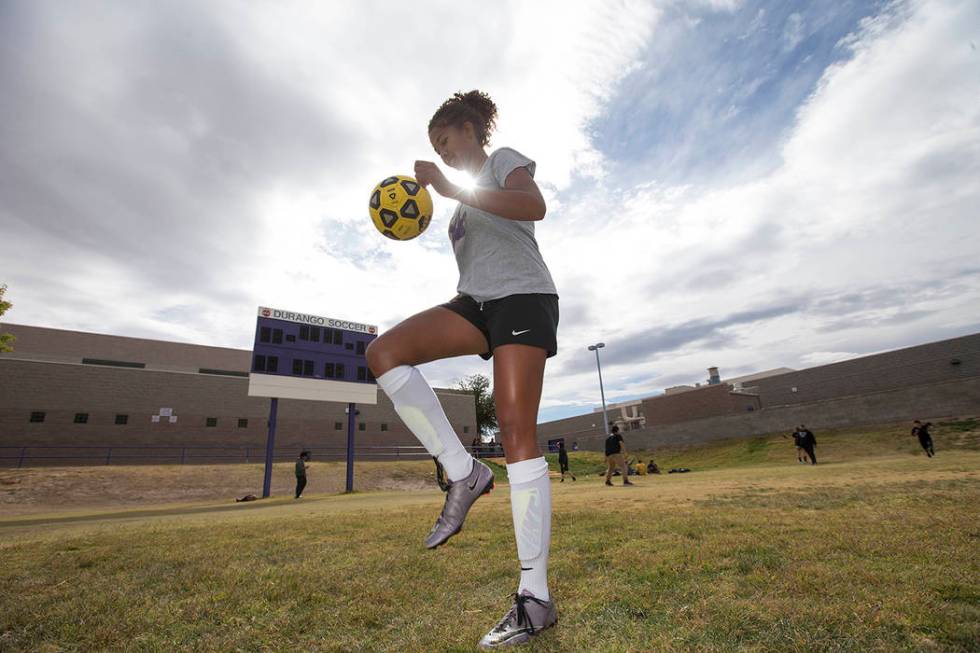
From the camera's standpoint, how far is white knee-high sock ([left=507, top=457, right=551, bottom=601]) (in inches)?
76.5

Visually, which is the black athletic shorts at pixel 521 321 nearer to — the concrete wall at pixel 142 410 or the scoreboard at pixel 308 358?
the scoreboard at pixel 308 358

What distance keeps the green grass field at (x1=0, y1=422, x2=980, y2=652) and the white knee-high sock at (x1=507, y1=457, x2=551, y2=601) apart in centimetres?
20

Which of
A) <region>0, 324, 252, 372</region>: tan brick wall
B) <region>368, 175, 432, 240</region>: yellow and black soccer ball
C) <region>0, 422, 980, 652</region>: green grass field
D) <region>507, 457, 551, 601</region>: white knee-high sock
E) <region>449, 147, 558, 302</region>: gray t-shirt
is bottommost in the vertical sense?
<region>0, 422, 980, 652</region>: green grass field

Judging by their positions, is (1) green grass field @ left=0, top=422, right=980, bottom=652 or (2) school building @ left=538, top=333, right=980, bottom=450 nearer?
(1) green grass field @ left=0, top=422, right=980, bottom=652

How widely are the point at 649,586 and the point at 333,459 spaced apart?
36298 millimetres

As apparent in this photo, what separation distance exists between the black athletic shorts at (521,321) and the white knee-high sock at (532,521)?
578 mm

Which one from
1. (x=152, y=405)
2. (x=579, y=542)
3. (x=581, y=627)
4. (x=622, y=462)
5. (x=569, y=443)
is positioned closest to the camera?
(x=581, y=627)

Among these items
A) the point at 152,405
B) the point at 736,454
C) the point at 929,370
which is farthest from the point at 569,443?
the point at 152,405

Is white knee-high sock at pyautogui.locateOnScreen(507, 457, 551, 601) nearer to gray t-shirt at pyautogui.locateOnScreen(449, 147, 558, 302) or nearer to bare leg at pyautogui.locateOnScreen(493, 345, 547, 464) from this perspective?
bare leg at pyautogui.locateOnScreen(493, 345, 547, 464)

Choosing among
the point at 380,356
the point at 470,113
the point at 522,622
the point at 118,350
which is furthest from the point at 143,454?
the point at 522,622

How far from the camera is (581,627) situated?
1805 mm

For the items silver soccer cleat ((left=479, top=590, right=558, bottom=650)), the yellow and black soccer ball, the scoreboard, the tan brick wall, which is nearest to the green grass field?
silver soccer cleat ((left=479, top=590, right=558, bottom=650))

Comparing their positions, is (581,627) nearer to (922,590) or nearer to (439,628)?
(439,628)

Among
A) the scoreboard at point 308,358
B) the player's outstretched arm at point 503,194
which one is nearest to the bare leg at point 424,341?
the player's outstretched arm at point 503,194
